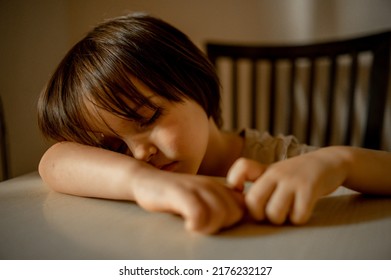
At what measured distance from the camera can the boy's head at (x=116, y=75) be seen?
1.40ft

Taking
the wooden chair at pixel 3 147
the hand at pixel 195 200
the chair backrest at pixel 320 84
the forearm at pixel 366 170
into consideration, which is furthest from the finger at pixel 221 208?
the chair backrest at pixel 320 84

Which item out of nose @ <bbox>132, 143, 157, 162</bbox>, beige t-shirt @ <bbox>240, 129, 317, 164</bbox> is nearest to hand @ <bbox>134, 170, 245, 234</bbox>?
nose @ <bbox>132, 143, 157, 162</bbox>

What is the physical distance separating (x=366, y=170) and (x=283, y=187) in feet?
0.40

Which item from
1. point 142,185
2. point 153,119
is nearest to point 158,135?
point 153,119

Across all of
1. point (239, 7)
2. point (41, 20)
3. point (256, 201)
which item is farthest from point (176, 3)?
point (256, 201)

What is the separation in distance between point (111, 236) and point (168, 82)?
0.26 m

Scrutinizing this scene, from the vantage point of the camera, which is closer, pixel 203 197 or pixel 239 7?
pixel 203 197

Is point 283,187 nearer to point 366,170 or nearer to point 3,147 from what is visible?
point 366,170

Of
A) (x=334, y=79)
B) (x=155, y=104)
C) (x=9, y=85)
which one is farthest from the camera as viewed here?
(x=334, y=79)

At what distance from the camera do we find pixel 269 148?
662 mm

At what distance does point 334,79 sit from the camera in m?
0.88

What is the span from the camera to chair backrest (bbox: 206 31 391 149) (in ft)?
2.69

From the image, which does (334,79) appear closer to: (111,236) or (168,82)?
(168,82)
